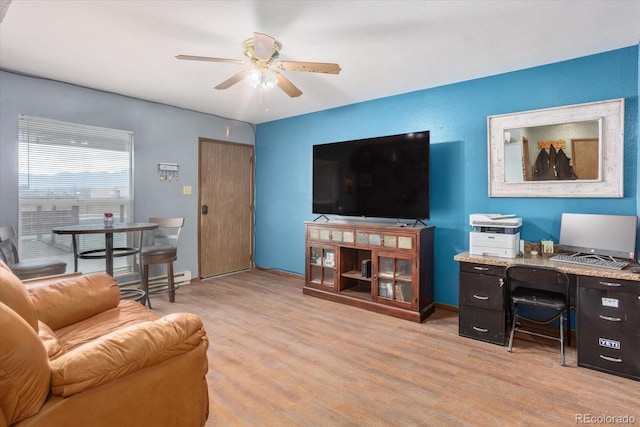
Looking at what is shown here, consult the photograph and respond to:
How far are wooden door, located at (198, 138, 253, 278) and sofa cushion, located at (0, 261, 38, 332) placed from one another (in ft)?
11.4

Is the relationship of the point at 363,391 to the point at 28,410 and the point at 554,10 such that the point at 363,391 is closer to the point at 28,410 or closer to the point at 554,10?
the point at 28,410

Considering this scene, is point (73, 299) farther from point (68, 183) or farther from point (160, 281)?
point (160, 281)

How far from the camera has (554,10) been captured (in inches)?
87.2

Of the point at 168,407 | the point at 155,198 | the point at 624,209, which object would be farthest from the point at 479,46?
the point at 155,198

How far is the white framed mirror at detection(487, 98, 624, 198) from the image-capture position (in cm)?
277

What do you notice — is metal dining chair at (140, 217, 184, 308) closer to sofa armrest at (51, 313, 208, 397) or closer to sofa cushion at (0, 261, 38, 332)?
sofa cushion at (0, 261, 38, 332)

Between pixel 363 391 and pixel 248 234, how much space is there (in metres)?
3.86

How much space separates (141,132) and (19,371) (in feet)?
12.7

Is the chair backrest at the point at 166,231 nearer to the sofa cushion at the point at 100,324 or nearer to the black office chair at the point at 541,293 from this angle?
the sofa cushion at the point at 100,324

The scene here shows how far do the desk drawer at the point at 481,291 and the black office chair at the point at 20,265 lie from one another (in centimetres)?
370

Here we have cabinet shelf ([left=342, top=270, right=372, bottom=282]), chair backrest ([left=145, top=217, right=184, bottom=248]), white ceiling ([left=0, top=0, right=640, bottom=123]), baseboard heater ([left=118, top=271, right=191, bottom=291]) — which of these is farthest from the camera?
baseboard heater ([left=118, top=271, right=191, bottom=291])

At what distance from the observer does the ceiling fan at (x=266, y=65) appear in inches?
91.7

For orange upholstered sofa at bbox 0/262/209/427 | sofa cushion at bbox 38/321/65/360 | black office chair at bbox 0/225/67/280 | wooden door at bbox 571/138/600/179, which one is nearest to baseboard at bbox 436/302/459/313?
wooden door at bbox 571/138/600/179

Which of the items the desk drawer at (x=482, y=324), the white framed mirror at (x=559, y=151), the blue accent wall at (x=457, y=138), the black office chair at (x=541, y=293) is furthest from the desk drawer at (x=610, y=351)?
the white framed mirror at (x=559, y=151)
